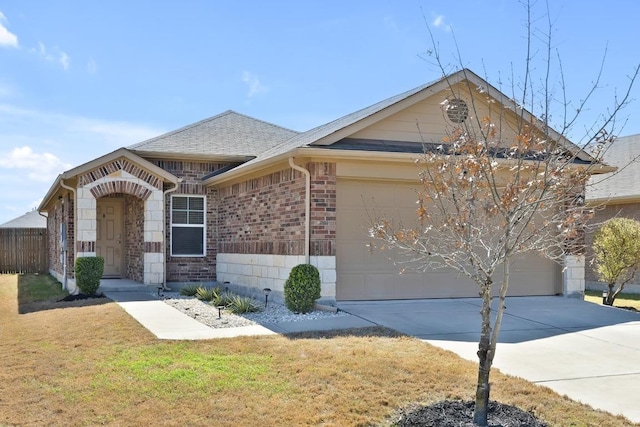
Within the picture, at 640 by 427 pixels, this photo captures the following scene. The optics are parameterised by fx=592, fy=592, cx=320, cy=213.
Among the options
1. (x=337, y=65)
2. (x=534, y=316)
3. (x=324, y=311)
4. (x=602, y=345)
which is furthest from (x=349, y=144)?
(x=602, y=345)

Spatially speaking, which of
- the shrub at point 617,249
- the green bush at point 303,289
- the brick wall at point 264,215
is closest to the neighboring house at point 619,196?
the shrub at point 617,249

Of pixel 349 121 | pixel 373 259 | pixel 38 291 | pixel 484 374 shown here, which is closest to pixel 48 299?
pixel 38 291

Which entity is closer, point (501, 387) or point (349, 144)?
point (501, 387)

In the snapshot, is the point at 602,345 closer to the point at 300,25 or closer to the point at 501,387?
the point at 501,387

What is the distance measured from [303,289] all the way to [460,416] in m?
5.61

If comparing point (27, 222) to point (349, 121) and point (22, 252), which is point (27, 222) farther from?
point (349, 121)

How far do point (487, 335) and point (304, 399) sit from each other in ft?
6.23

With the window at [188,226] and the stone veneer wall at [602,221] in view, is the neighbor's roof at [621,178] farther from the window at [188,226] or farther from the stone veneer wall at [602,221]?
the window at [188,226]

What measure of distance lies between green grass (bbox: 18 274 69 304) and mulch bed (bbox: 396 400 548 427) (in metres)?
11.7

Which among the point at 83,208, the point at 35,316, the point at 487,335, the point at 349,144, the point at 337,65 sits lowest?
the point at 35,316

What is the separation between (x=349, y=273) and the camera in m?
11.6

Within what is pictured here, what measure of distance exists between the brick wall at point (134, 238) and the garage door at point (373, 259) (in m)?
6.62

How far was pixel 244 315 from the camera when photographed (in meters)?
10.9

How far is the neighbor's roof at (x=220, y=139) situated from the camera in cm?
1595
